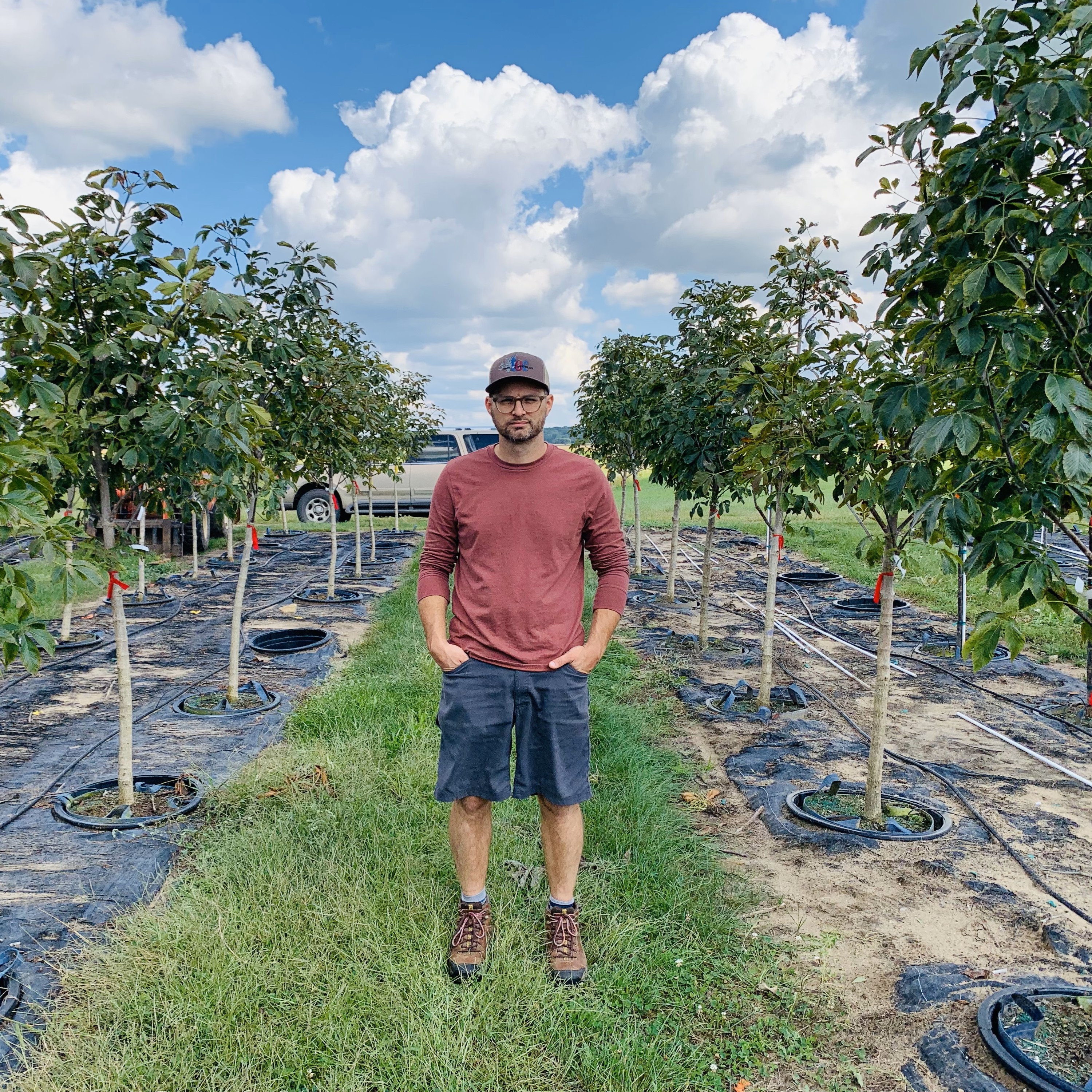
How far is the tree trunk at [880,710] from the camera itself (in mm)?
3820

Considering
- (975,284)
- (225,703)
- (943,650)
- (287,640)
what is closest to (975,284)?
(975,284)

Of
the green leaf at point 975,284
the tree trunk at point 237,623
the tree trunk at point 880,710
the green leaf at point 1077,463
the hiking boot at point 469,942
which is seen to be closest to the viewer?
the green leaf at point 1077,463

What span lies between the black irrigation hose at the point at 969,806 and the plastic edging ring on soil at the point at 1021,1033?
0.69 metres

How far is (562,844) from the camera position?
2.61 meters

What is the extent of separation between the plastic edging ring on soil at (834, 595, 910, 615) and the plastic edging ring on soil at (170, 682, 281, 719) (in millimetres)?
6465

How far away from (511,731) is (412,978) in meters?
0.81

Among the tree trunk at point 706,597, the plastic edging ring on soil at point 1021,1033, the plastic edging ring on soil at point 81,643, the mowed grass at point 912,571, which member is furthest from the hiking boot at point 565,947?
the plastic edging ring on soil at point 81,643

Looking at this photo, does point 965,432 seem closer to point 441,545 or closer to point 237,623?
point 441,545

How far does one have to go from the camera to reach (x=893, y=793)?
4.29m

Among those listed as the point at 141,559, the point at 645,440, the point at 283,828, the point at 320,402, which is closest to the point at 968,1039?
the point at 283,828

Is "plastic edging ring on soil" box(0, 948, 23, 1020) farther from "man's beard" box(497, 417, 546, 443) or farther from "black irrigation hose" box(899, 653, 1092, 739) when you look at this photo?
"black irrigation hose" box(899, 653, 1092, 739)

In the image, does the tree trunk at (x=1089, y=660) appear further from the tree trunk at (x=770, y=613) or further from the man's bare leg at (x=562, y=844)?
the tree trunk at (x=770, y=613)

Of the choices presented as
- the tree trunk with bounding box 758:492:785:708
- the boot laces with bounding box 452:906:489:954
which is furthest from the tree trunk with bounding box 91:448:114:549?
the tree trunk with bounding box 758:492:785:708

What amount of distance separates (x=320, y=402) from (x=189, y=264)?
11.5ft
